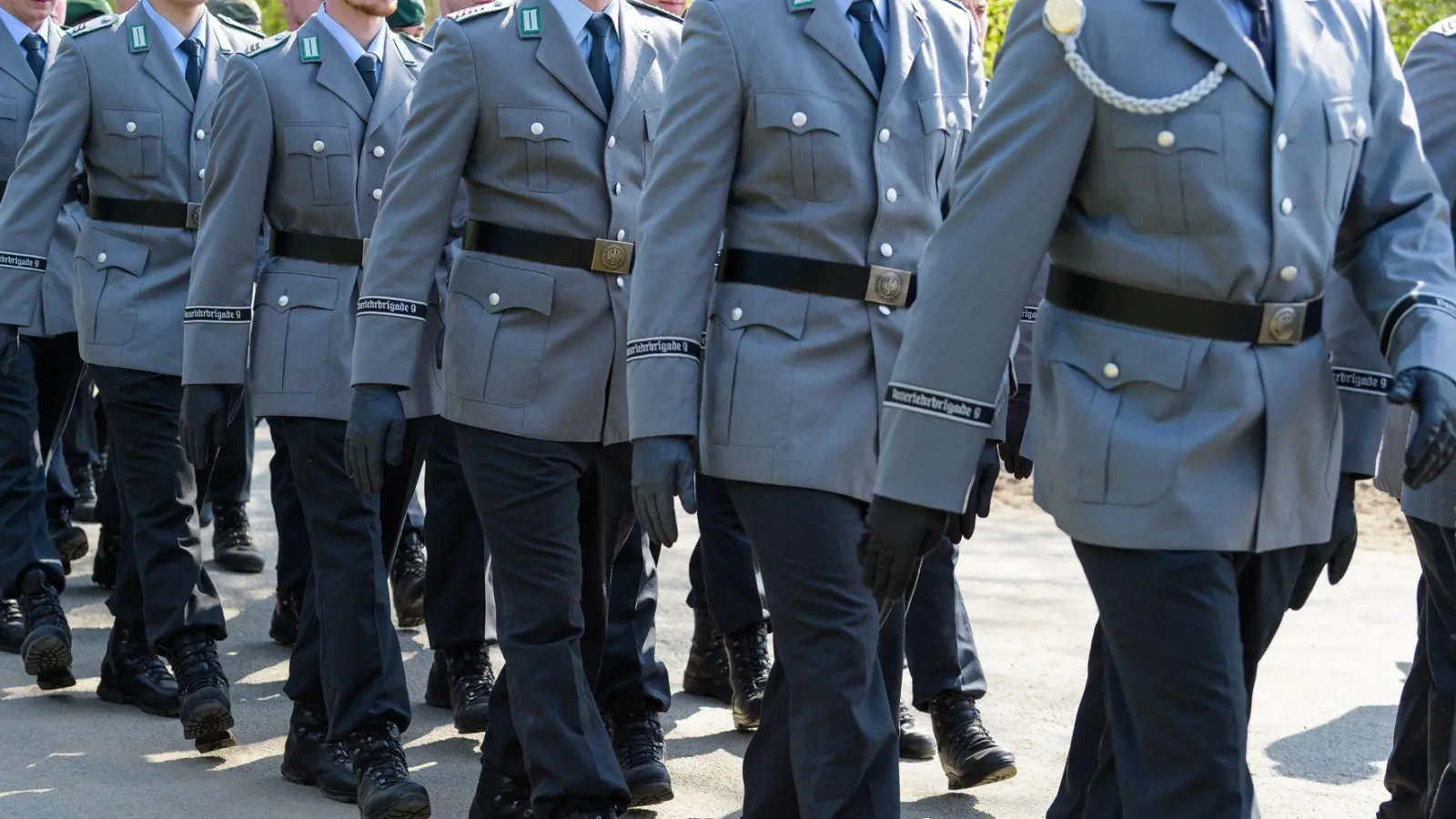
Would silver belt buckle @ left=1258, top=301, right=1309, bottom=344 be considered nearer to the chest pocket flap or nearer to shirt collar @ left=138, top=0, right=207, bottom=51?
the chest pocket flap

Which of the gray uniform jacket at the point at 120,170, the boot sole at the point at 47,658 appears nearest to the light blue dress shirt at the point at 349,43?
the gray uniform jacket at the point at 120,170

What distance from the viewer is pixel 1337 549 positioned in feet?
11.0

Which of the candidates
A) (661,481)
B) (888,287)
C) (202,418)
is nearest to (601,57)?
(888,287)

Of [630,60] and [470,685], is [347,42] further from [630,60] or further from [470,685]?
[470,685]

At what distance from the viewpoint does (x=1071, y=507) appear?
3189 mm

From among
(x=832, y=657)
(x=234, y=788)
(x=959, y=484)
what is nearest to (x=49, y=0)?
(x=234, y=788)

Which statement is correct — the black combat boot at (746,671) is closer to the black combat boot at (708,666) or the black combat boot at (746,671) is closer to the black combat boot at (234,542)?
the black combat boot at (708,666)

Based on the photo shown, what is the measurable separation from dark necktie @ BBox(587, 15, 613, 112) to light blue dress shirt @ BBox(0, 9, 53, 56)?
3.48 m

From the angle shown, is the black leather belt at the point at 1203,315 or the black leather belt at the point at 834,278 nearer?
the black leather belt at the point at 1203,315

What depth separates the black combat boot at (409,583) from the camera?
7324 mm

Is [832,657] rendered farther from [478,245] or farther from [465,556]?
[465,556]

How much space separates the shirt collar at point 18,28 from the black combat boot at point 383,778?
11.8 feet

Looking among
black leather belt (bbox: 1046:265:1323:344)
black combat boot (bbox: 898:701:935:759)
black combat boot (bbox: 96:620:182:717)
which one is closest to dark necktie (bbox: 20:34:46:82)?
black combat boot (bbox: 96:620:182:717)

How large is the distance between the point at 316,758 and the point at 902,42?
2.55 metres
